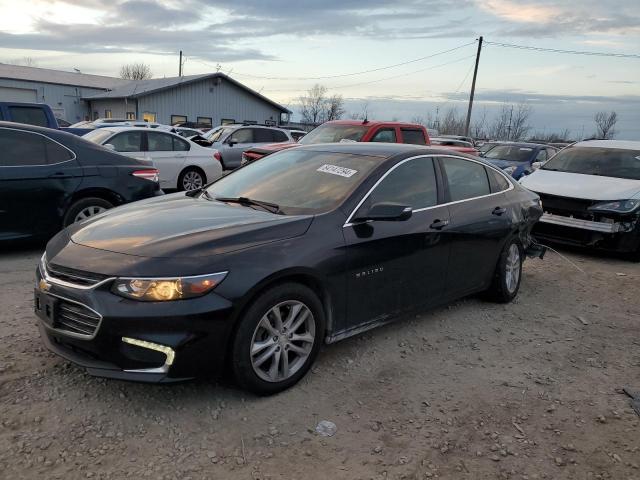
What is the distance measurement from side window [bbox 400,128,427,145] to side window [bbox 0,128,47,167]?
6.98 m

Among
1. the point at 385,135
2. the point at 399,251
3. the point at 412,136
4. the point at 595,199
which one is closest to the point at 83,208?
the point at 399,251

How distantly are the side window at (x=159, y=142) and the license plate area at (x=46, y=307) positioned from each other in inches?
354

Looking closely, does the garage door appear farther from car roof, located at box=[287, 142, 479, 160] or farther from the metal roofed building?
car roof, located at box=[287, 142, 479, 160]

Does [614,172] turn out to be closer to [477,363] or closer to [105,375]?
[477,363]

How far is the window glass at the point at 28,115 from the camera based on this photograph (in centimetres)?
1132

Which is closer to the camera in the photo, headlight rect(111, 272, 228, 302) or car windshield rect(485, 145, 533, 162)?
headlight rect(111, 272, 228, 302)

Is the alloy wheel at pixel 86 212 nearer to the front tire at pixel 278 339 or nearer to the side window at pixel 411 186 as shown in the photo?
the side window at pixel 411 186

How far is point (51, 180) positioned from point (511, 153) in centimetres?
1282

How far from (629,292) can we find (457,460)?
454 cm

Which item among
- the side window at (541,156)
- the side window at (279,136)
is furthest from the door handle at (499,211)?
the side window at (279,136)

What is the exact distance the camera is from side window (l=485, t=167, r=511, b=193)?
5.38 m

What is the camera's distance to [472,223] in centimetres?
484

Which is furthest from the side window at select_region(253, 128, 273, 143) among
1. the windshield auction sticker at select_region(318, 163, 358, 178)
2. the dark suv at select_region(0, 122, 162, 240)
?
the windshield auction sticker at select_region(318, 163, 358, 178)

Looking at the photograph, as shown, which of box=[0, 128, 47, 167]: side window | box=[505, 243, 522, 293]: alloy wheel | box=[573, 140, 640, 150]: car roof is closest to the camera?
box=[505, 243, 522, 293]: alloy wheel
